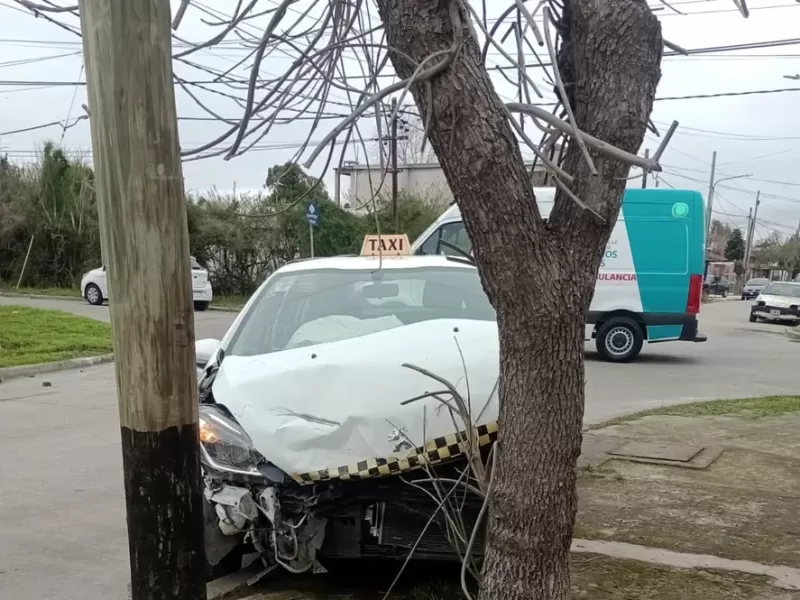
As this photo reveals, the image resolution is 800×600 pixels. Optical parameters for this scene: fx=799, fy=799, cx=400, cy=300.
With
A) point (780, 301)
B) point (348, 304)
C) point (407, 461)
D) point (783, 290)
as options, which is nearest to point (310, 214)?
point (348, 304)

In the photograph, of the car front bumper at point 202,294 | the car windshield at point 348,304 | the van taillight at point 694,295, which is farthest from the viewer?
the car front bumper at point 202,294

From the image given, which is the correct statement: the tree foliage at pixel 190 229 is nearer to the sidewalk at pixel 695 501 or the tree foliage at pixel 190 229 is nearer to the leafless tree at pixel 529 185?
the sidewalk at pixel 695 501

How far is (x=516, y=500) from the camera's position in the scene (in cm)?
281

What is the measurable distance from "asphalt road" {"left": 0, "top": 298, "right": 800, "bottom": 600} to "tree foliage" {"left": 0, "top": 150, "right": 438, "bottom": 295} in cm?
1089

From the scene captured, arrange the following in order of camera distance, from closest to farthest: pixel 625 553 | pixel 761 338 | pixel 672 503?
pixel 625 553, pixel 672 503, pixel 761 338

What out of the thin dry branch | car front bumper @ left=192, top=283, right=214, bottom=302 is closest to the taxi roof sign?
the thin dry branch

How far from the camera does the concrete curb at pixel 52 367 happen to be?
11531mm

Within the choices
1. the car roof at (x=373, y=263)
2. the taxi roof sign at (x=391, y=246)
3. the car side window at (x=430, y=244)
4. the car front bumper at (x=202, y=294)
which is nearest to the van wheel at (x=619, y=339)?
the car side window at (x=430, y=244)

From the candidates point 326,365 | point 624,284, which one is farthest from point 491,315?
point 624,284

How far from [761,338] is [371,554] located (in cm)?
1967

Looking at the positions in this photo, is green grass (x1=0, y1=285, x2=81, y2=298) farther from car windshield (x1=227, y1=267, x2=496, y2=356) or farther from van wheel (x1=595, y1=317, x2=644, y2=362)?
car windshield (x1=227, y1=267, x2=496, y2=356)

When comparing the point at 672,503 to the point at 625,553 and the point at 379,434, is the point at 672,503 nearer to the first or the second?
the point at 625,553

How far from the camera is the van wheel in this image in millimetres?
14172

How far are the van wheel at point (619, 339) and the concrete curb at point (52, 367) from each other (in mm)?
8262
